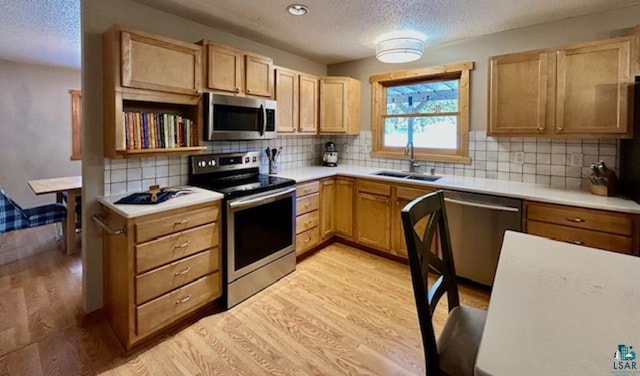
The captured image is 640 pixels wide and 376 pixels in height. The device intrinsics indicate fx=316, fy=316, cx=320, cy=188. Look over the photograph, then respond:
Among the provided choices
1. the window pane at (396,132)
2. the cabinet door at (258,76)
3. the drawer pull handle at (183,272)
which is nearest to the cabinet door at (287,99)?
the cabinet door at (258,76)

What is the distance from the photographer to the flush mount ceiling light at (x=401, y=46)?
9.84ft

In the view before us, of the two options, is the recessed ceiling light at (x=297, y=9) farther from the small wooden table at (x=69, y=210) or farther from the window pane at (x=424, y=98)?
the small wooden table at (x=69, y=210)

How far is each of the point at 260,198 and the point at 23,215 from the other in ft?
9.05

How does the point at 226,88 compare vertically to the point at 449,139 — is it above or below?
above

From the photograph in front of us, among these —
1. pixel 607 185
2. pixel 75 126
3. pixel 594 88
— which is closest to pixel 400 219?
pixel 607 185

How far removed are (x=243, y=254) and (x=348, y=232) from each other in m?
1.50

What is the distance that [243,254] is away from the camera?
254cm

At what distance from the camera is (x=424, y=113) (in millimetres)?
3664

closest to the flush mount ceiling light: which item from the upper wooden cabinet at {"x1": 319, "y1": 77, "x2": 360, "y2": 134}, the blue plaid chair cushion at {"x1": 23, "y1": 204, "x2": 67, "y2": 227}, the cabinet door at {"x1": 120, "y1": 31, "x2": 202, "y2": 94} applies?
the upper wooden cabinet at {"x1": 319, "y1": 77, "x2": 360, "y2": 134}

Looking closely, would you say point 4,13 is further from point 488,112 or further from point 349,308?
point 488,112

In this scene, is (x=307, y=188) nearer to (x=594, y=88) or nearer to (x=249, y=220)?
(x=249, y=220)

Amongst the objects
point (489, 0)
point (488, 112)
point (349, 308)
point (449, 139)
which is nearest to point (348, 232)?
point (349, 308)

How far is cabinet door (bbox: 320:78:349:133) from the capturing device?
3877mm

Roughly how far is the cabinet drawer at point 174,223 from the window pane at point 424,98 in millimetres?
2585
